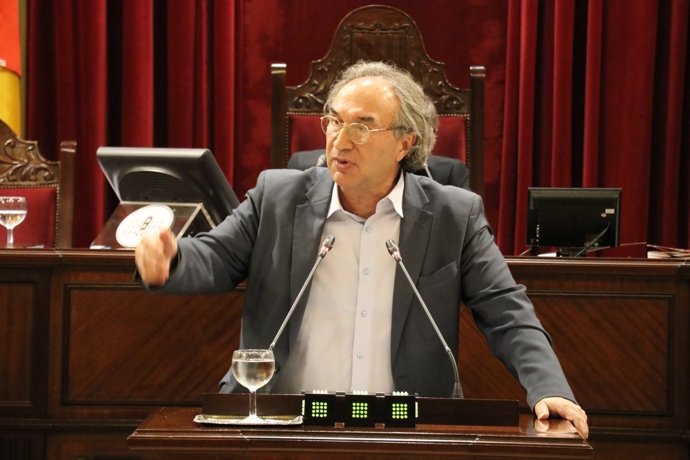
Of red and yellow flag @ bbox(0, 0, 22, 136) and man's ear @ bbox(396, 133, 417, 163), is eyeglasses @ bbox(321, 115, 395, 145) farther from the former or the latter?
red and yellow flag @ bbox(0, 0, 22, 136)

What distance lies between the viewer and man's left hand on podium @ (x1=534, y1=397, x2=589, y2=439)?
71.7 inches

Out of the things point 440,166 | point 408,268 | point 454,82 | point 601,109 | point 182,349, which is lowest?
Answer: point 182,349

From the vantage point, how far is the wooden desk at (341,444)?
61.2 inches

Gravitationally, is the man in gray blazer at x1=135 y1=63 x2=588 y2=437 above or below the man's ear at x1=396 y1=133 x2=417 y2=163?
below

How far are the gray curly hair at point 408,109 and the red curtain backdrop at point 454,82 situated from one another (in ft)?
7.89

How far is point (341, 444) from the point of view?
156 centimetres

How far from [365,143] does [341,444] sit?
3.04ft

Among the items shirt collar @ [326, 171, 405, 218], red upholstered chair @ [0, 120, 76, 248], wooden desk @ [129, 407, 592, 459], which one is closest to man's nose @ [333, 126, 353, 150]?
shirt collar @ [326, 171, 405, 218]

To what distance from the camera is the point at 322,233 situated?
2340 mm

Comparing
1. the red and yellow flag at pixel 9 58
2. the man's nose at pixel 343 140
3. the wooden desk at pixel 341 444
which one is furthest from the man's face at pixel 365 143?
the red and yellow flag at pixel 9 58

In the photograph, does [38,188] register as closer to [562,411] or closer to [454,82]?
[454,82]

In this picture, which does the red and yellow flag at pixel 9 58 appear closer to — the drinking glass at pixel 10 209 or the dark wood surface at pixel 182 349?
the drinking glass at pixel 10 209

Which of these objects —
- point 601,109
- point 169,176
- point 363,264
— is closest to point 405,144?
point 363,264

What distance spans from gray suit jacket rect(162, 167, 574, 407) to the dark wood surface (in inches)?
20.3
